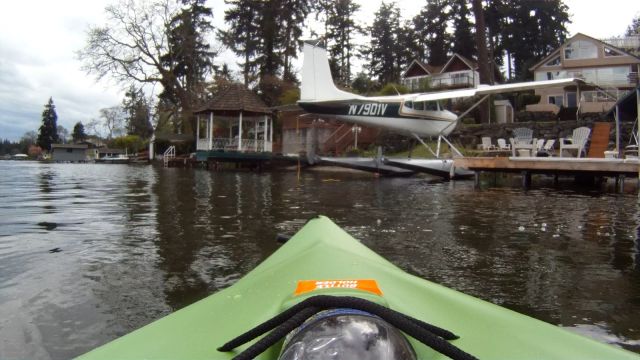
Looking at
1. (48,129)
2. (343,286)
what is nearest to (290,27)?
(343,286)

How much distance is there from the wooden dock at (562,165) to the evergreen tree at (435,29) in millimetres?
44164

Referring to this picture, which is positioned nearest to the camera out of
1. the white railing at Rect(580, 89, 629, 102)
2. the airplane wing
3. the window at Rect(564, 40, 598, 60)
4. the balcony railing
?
the airplane wing

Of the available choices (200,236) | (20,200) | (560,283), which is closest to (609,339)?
(560,283)

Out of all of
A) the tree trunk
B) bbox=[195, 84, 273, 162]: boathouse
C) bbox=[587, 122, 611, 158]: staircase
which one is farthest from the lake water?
bbox=[195, 84, 273, 162]: boathouse

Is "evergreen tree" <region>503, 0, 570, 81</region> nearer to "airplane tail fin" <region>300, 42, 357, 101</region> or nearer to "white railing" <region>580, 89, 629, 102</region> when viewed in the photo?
"white railing" <region>580, 89, 629, 102</region>

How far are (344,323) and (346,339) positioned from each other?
0.15 ft

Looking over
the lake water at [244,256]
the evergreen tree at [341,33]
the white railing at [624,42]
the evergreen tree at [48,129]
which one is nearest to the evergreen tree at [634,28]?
the white railing at [624,42]

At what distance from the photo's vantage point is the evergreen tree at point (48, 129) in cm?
9025

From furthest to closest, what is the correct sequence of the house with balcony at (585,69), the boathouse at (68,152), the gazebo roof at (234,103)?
1. the boathouse at (68,152)
2. the house with balcony at (585,69)
3. the gazebo roof at (234,103)

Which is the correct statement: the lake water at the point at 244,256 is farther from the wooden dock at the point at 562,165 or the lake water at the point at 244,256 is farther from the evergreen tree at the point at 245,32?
the evergreen tree at the point at 245,32

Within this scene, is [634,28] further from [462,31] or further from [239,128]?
[239,128]

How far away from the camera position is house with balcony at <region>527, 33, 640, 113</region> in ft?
139

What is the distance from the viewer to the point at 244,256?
15.3 feet

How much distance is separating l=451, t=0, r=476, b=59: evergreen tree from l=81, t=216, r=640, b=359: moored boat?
2165 inches
